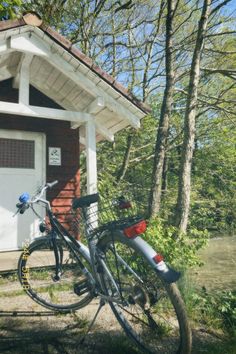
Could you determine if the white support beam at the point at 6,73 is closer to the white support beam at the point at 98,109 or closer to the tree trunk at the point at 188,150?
the white support beam at the point at 98,109

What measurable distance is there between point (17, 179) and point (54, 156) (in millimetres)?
1087

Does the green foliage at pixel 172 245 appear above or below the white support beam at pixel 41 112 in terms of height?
below

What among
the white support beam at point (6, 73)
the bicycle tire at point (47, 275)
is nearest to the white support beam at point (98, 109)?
the white support beam at point (6, 73)

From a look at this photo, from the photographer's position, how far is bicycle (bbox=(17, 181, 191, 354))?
2.70 m

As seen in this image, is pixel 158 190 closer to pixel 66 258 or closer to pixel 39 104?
pixel 39 104

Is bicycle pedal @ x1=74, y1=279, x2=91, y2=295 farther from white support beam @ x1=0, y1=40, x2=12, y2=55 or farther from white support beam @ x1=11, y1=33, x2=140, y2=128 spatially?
white support beam @ x1=0, y1=40, x2=12, y2=55

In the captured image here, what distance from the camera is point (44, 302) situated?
12.9 feet

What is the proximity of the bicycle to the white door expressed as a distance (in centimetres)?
440

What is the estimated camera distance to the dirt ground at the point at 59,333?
119 inches

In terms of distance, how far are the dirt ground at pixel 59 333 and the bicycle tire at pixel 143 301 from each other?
193 mm

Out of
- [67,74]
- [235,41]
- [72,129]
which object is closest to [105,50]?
[235,41]

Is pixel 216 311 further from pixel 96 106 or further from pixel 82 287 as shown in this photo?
pixel 96 106

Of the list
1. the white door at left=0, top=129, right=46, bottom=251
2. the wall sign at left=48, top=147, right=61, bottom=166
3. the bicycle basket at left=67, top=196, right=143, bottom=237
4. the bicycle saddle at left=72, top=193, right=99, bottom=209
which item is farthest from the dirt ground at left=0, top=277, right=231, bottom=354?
the wall sign at left=48, top=147, right=61, bottom=166

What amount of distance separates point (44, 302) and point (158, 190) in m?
6.00
